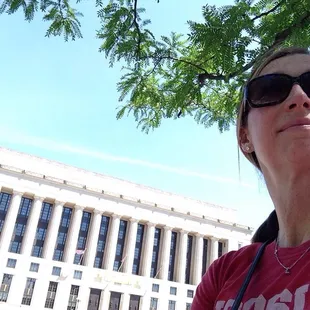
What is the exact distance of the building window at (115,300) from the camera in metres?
43.1

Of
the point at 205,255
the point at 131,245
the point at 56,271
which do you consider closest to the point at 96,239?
the point at 131,245

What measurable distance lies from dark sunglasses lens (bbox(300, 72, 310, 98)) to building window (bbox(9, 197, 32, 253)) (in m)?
44.1

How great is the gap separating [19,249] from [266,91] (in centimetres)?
4388

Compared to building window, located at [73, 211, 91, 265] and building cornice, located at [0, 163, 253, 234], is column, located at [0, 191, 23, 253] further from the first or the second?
building window, located at [73, 211, 91, 265]

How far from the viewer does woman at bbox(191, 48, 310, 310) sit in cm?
111

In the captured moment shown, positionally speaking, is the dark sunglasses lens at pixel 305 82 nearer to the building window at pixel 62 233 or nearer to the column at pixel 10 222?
the column at pixel 10 222

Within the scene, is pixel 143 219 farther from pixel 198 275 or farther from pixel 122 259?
pixel 198 275

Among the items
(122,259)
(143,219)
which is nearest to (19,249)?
(122,259)

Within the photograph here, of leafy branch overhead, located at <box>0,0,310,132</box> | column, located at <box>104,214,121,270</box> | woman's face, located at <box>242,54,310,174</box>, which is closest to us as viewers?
woman's face, located at <box>242,54,310,174</box>

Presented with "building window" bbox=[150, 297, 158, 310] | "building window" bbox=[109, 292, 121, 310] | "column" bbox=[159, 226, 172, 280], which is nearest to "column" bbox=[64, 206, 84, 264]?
"building window" bbox=[109, 292, 121, 310]

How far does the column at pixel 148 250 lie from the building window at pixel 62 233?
11458 mm

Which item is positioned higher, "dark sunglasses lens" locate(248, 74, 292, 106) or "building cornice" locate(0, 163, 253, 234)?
"building cornice" locate(0, 163, 253, 234)

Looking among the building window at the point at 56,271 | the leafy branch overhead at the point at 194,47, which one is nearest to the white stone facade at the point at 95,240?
the building window at the point at 56,271

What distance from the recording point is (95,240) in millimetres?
43750
